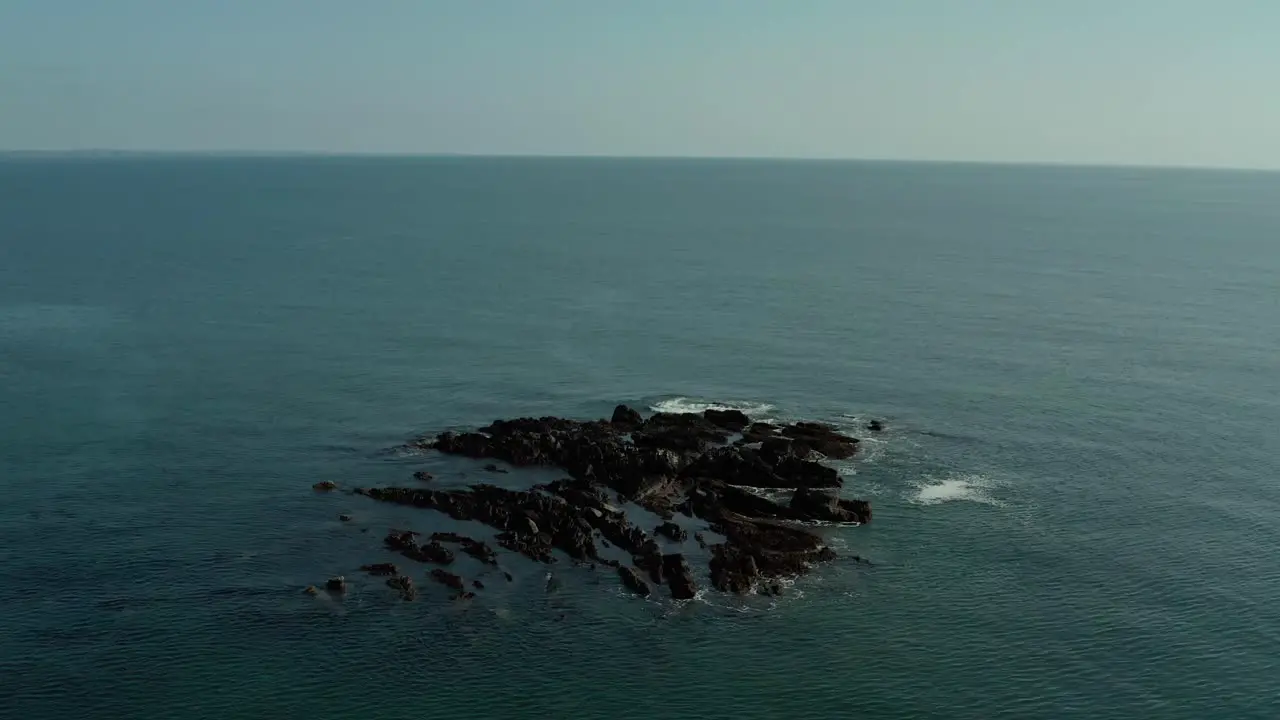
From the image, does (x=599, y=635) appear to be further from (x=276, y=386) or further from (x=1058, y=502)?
(x=276, y=386)

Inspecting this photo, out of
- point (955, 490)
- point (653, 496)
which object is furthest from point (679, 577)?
point (955, 490)

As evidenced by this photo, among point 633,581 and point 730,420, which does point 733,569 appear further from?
point 730,420

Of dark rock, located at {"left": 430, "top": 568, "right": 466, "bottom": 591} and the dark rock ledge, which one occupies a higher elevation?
the dark rock ledge

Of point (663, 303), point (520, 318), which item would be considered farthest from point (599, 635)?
point (663, 303)

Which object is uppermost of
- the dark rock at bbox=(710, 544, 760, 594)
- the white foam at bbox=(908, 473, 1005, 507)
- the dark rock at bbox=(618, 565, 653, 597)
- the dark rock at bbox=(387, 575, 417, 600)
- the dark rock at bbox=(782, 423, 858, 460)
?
the dark rock at bbox=(782, 423, 858, 460)

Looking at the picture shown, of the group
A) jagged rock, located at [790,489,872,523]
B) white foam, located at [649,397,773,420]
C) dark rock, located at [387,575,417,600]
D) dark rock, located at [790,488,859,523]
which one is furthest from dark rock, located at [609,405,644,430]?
dark rock, located at [387,575,417,600]

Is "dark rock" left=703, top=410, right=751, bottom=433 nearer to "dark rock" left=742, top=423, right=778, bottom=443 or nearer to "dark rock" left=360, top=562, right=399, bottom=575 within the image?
"dark rock" left=742, top=423, right=778, bottom=443
